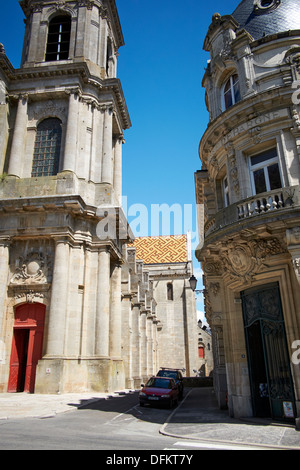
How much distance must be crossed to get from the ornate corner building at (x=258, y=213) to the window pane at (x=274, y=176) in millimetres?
37

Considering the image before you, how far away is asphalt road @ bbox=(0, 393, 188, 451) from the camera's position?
686 cm

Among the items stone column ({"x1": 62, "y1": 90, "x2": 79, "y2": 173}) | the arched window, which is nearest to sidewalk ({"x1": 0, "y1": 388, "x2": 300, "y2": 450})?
stone column ({"x1": 62, "y1": 90, "x2": 79, "y2": 173})

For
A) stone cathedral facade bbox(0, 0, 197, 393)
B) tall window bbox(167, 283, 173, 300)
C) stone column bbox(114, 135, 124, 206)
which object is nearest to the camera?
stone cathedral facade bbox(0, 0, 197, 393)

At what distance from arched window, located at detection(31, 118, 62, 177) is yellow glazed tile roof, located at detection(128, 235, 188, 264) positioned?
3333 centimetres

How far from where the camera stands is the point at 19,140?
22812 mm

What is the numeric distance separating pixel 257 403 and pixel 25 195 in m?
15.6

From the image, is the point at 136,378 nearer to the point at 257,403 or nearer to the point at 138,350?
the point at 138,350

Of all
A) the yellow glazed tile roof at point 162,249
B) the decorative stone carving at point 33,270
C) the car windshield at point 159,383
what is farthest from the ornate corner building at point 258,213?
the yellow glazed tile roof at point 162,249

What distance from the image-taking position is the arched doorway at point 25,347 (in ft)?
61.2

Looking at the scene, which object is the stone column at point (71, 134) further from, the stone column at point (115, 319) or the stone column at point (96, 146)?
the stone column at point (115, 319)

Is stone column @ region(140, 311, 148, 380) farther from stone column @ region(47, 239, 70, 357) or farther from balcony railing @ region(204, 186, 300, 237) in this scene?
balcony railing @ region(204, 186, 300, 237)

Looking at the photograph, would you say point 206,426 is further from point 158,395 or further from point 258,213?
point 258,213

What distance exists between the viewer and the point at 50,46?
27.2 meters

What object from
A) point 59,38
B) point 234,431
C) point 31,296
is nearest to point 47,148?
point 59,38
